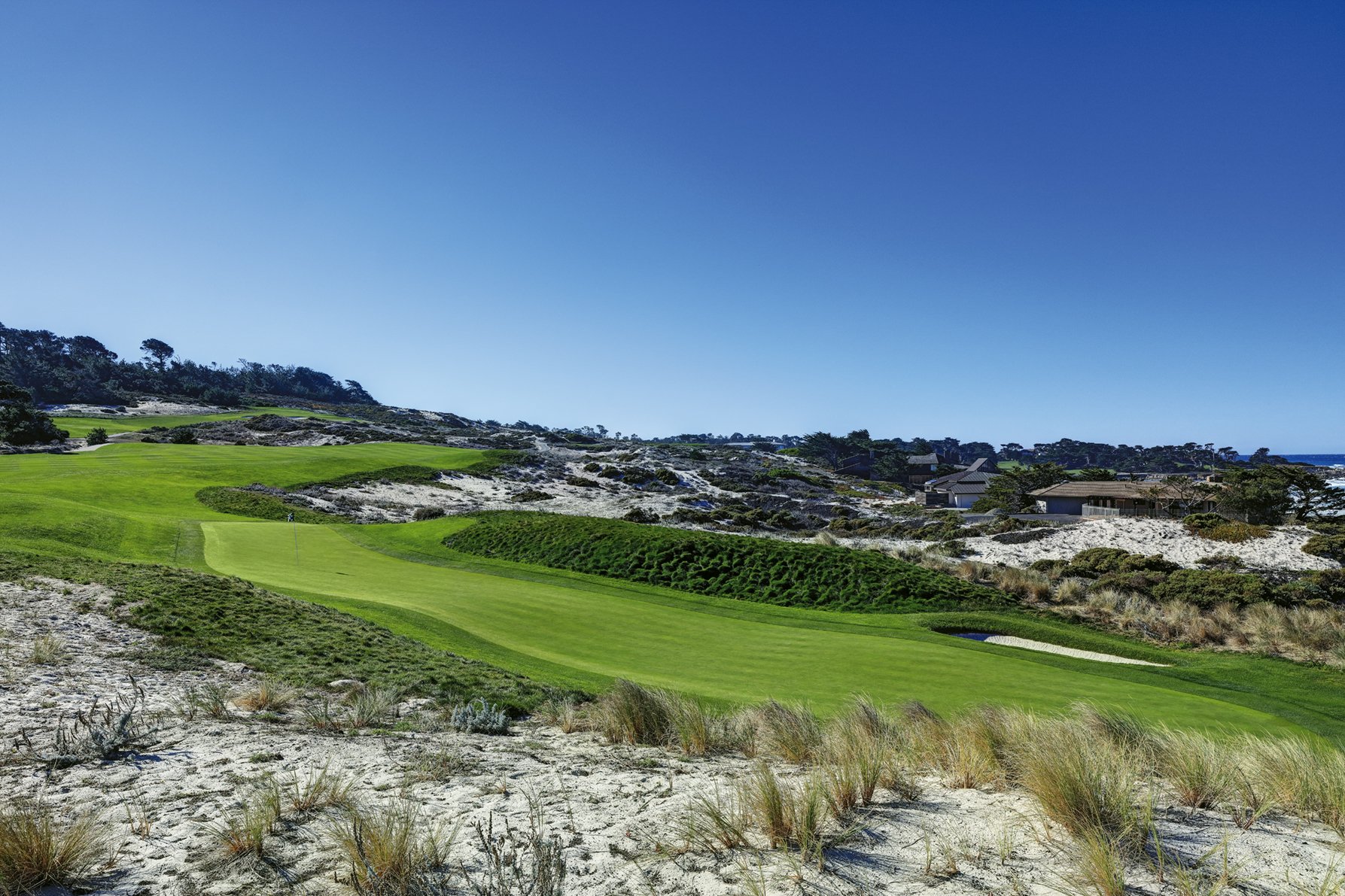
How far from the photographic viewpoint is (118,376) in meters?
112

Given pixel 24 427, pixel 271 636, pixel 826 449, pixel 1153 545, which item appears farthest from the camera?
pixel 826 449

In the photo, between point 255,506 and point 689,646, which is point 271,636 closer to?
point 689,646

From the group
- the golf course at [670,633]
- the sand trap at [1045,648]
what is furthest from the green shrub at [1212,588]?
the sand trap at [1045,648]

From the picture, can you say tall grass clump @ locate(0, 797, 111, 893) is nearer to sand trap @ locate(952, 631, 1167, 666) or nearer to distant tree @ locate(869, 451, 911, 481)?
sand trap @ locate(952, 631, 1167, 666)

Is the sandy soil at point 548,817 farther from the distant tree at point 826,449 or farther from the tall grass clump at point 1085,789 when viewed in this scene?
the distant tree at point 826,449

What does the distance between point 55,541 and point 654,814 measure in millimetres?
21703

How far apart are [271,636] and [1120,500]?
6441 cm

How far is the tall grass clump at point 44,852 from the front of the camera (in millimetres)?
3322

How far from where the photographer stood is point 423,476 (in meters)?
51.0

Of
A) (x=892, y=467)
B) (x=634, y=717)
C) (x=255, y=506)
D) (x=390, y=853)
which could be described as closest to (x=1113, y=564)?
(x=634, y=717)

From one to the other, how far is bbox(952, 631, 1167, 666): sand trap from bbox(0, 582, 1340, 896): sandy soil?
12403 mm

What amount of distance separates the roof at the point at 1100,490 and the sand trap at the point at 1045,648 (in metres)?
47.7


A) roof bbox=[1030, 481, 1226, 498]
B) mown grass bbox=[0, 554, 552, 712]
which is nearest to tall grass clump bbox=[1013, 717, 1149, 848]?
mown grass bbox=[0, 554, 552, 712]

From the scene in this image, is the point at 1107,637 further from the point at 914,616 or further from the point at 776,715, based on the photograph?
the point at 776,715
